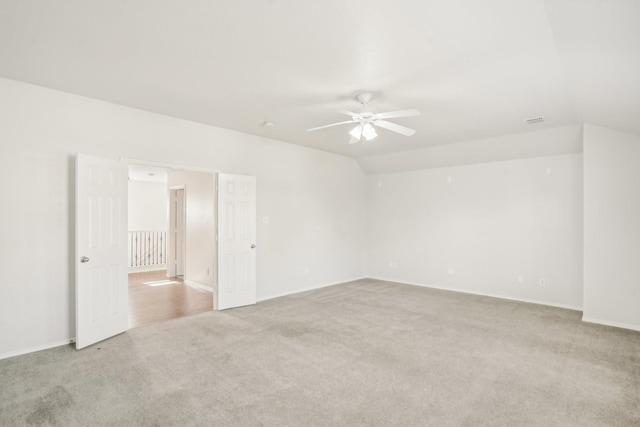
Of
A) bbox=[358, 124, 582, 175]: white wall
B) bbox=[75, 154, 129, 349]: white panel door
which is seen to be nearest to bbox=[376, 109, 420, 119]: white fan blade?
bbox=[358, 124, 582, 175]: white wall

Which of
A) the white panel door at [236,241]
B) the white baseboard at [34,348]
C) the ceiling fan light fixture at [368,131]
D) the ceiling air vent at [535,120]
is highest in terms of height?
the ceiling air vent at [535,120]

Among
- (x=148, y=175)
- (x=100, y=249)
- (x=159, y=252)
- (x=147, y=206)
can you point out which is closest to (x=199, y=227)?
(x=100, y=249)

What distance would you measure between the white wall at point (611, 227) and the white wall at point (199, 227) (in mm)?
5940

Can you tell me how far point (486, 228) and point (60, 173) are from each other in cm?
650

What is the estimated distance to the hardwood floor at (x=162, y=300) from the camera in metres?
4.71

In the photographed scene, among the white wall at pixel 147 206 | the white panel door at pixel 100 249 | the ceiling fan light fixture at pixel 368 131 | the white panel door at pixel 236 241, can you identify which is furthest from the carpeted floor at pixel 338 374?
the white wall at pixel 147 206

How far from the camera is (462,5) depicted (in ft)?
6.73

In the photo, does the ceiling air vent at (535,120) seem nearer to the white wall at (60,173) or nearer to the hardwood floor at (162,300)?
the white wall at (60,173)

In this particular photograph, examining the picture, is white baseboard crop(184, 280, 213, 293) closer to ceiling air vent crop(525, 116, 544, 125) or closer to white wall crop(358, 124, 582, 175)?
white wall crop(358, 124, 582, 175)

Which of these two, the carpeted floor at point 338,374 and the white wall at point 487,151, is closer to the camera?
the carpeted floor at point 338,374

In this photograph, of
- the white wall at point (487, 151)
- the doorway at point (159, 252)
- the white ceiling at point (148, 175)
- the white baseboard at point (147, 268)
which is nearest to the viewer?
the white wall at point (487, 151)

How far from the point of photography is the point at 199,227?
657 cm

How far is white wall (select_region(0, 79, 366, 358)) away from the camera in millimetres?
3297

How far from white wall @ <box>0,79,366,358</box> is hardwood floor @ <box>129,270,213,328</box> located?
3.26 ft
